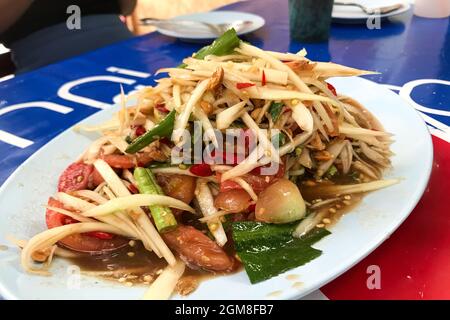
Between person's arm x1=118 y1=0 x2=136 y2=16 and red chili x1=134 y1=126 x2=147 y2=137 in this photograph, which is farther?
person's arm x1=118 y1=0 x2=136 y2=16

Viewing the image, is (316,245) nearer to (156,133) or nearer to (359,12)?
(156,133)

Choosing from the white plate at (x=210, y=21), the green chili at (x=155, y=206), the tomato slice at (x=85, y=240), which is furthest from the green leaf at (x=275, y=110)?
Result: the white plate at (x=210, y=21)

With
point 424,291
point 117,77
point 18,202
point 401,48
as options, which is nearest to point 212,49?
point 18,202

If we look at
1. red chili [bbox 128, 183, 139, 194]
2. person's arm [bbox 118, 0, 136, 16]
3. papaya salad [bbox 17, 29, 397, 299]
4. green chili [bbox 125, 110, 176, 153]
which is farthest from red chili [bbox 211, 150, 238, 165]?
person's arm [bbox 118, 0, 136, 16]

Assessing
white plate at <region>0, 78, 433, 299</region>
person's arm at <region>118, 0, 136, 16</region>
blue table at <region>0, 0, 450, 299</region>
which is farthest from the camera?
person's arm at <region>118, 0, 136, 16</region>

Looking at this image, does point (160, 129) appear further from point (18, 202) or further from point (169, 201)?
point (18, 202)

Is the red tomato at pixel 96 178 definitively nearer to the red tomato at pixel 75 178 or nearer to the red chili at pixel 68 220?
the red tomato at pixel 75 178

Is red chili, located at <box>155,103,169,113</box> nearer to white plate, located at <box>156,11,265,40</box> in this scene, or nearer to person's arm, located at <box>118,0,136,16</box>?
white plate, located at <box>156,11,265,40</box>

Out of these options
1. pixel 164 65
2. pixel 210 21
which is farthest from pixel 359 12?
pixel 164 65
